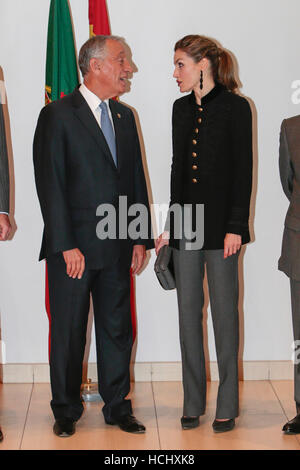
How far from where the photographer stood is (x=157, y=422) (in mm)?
3869

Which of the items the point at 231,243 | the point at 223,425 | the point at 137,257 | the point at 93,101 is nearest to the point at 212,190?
the point at 231,243

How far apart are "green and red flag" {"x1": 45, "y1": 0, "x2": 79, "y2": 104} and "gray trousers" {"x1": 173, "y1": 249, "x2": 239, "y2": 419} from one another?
1.10 meters

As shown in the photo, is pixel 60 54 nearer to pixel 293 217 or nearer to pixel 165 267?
pixel 165 267

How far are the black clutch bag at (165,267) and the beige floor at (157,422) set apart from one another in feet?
2.27

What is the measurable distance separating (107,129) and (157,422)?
1.42 metres

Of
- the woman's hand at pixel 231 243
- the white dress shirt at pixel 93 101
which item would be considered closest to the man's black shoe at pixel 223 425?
the woman's hand at pixel 231 243

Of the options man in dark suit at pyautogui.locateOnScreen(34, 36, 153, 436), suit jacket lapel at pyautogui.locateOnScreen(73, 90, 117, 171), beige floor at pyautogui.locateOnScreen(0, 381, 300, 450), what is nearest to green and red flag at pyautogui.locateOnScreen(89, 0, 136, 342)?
man in dark suit at pyautogui.locateOnScreen(34, 36, 153, 436)

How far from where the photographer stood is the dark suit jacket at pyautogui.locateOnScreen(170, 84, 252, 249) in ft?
11.6

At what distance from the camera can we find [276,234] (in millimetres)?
4516

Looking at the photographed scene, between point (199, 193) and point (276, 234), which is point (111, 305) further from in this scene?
point (276, 234)

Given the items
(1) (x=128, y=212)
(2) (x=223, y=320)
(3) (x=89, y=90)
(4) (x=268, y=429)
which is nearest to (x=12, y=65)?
(3) (x=89, y=90)

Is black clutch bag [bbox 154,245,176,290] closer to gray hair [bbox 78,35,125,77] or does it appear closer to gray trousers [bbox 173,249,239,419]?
gray trousers [bbox 173,249,239,419]

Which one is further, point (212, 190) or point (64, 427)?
point (64, 427)

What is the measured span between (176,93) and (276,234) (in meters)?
0.97
